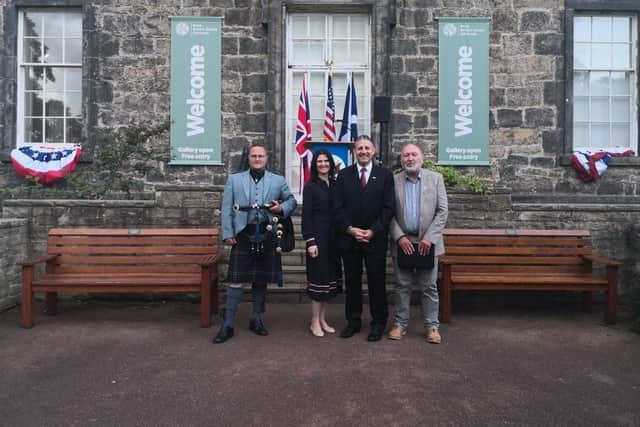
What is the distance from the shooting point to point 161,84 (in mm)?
8609

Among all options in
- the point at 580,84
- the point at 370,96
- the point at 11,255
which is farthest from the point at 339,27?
the point at 11,255

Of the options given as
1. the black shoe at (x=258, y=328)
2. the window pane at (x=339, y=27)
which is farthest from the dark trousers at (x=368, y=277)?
the window pane at (x=339, y=27)

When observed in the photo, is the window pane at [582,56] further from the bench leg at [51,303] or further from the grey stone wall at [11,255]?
the grey stone wall at [11,255]

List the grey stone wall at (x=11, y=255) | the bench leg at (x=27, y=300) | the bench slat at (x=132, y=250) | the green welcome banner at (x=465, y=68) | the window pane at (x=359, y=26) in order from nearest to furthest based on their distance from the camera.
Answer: the bench leg at (x=27, y=300) → the bench slat at (x=132, y=250) → the grey stone wall at (x=11, y=255) → the green welcome banner at (x=465, y=68) → the window pane at (x=359, y=26)

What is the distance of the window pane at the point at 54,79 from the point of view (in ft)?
29.3

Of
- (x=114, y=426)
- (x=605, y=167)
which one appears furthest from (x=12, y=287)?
(x=605, y=167)

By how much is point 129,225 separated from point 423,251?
4.01 m

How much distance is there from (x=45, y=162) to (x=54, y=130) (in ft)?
2.56

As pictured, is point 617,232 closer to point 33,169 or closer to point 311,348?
point 311,348

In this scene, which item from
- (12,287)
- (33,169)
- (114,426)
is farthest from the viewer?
(33,169)

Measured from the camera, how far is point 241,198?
4668 millimetres

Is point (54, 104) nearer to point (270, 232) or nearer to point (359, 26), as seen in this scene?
point (359, 26)

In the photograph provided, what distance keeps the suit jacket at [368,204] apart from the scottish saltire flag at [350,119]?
155 inches

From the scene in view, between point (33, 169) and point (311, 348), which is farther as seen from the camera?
point (33, 169)
